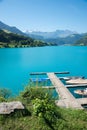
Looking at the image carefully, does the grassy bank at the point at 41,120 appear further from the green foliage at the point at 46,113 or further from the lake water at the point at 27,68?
the lake water at the point at 27,68

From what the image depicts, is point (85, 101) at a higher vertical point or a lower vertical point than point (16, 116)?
lower

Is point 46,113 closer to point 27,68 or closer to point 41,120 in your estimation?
point 41,120

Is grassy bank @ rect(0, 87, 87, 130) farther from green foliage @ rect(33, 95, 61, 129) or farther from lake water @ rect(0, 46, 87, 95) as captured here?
lake water @ rect(0, 46, 87, 95)

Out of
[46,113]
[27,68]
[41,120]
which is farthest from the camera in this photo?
[27,68]

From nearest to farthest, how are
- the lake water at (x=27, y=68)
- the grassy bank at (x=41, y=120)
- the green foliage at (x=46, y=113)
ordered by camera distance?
1. the grassy bank at (x=41, y=120)
2. the green foliage at (x=46, y=113)
3. the lake water at (x=27, y=68)

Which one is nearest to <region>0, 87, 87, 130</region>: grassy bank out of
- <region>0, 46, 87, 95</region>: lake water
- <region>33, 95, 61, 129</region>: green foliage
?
<region>33, 95, 61, 129</region>: green foliage

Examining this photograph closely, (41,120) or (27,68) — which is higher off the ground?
(41,120)

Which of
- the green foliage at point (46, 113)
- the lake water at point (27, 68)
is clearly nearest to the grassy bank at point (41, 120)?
the green foliage at point (46, 113)

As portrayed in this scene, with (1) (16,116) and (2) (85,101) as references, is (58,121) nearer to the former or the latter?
(1) (16,116)

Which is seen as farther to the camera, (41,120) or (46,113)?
(46,113)

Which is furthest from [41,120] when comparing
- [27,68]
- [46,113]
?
[27,68]

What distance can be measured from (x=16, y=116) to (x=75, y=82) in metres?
29.3

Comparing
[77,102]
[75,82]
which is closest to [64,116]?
[77,102]

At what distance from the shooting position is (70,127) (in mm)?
11320
